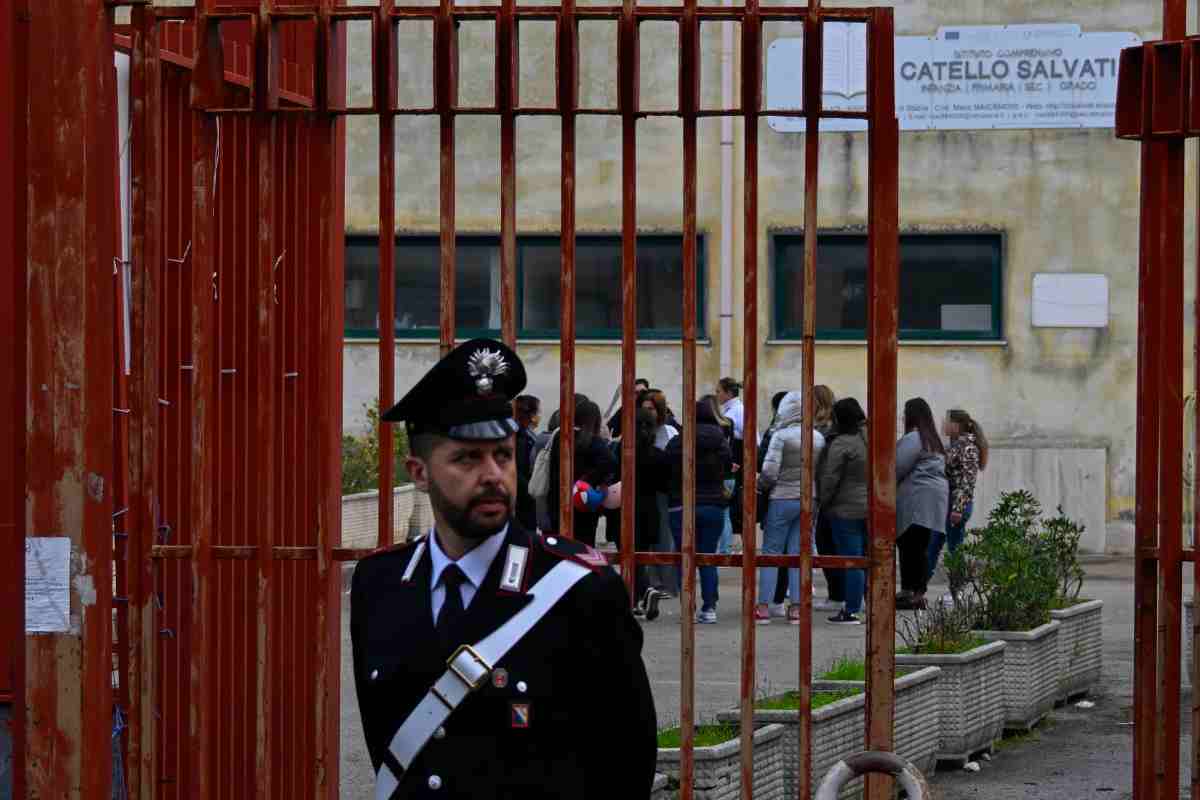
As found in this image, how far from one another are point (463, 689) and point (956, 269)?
2018 cm

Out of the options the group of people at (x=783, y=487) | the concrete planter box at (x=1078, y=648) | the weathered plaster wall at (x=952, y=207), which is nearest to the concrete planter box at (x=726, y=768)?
the concrete planter box at (x=1078, y=648)

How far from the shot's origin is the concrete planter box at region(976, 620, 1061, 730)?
1114 centimetres

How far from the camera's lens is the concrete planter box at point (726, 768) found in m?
7.70

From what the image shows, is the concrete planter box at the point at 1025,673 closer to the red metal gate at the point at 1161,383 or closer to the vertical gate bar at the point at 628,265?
the red metal gate at the point at 1161,383

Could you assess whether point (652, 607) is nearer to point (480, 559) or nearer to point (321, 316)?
point (321, 316)

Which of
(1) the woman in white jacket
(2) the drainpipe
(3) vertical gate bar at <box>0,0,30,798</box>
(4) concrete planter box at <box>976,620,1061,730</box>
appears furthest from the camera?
(2) the drainpipe

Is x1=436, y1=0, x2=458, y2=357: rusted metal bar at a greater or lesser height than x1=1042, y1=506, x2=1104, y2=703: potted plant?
greater

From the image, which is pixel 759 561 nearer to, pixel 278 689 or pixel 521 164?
pixel 278 689

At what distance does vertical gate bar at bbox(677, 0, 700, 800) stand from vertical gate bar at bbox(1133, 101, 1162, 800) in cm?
136

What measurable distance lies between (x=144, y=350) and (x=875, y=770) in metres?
2.57

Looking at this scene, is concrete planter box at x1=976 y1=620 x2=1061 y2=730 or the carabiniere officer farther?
concrete planter box at x1=976 y1=620 x2=1061 y2=730

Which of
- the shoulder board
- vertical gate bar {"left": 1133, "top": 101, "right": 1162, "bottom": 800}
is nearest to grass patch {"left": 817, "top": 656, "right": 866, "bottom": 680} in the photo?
vertical gate bar {"left": 1133, "top": 101, "right": 1162, "bottom": 800}

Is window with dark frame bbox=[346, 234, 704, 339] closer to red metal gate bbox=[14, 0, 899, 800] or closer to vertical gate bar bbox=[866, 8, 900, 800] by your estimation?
red metal gate bbox=[14, 0, 899, 800]

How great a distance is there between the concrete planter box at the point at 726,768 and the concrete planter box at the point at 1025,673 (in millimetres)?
3145
